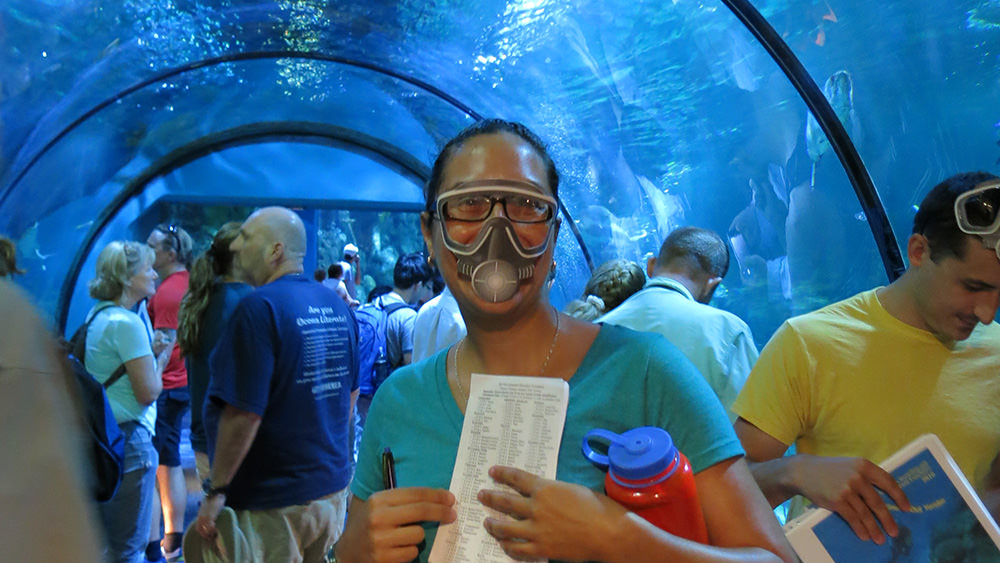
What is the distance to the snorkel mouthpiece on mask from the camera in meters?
1.33

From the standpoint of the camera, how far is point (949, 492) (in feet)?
4.93

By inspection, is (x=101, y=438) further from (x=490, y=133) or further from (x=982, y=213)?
(x=982, y=213)

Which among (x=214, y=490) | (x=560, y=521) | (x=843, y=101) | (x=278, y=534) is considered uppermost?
(x=843, y=101)

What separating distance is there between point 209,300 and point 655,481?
3.31 metres

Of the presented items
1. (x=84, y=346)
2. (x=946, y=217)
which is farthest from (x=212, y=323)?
(x=946, y=217)

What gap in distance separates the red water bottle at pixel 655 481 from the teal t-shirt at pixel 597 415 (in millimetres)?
80

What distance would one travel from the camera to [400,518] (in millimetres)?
1219

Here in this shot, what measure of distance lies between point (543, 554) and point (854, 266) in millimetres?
5372

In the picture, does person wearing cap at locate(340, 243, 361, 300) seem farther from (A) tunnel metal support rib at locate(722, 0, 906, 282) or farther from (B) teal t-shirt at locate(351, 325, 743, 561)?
(B) teal t-shirt at locate(351, 325, 743, 561)

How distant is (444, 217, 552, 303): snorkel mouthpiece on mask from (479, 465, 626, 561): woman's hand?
351 mm

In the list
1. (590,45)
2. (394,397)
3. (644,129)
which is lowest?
(394,397)

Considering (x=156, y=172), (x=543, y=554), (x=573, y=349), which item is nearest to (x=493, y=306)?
(x=573, y=349)

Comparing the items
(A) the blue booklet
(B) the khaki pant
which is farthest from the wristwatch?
(A) the blue booklet

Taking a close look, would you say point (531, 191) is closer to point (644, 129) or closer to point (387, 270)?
point (644, 129)
